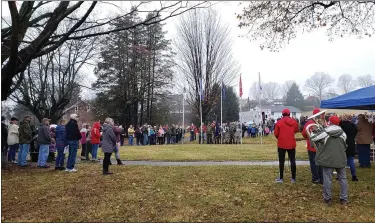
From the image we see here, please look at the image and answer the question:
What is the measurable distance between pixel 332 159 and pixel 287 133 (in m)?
1.82

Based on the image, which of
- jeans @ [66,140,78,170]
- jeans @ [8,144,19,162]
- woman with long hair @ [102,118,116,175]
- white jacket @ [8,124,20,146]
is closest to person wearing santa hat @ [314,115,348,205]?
woman with long hair @ [102,118,116,175]

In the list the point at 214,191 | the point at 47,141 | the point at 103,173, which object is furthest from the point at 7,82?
the point at 214,191

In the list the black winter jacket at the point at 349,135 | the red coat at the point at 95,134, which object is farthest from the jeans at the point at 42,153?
the black winter jacket at the point at 349,135

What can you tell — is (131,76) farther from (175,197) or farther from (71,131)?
(175,197)

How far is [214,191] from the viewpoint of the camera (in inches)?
315

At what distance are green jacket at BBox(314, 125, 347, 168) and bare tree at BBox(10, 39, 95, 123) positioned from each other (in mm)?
29381

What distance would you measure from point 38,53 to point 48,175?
4.05 m

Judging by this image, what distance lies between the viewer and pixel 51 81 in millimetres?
39750

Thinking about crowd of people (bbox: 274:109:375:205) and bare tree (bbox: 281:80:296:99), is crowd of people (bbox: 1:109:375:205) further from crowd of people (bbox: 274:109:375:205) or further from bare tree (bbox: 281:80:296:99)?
bare tree (bbox: 281:80:296:99)

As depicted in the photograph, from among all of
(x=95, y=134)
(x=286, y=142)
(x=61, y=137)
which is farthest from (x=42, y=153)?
(x=286, y=142)

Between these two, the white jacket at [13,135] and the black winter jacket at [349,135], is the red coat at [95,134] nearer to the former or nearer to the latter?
the white jacket at [13,135]

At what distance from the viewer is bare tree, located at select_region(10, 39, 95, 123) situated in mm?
34906

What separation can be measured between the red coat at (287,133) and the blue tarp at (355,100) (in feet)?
13.3

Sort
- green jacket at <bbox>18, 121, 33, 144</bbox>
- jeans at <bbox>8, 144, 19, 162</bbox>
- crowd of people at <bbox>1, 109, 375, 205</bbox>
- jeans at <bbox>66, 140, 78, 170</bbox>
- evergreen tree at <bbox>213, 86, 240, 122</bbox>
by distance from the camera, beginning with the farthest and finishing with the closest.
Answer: evergreen tree at <bbox>213, 86, 240, 122</bbox>, jeans at <bbox>8, 144, 19, 162</bbox>, green jacket at <bbox>18, 121, 33, 144</bbox>, jeans at <bbox>66, 140, 78, 170</bbox>, crowd of people at <bbox>1, 109, 375, 205</bbox>
